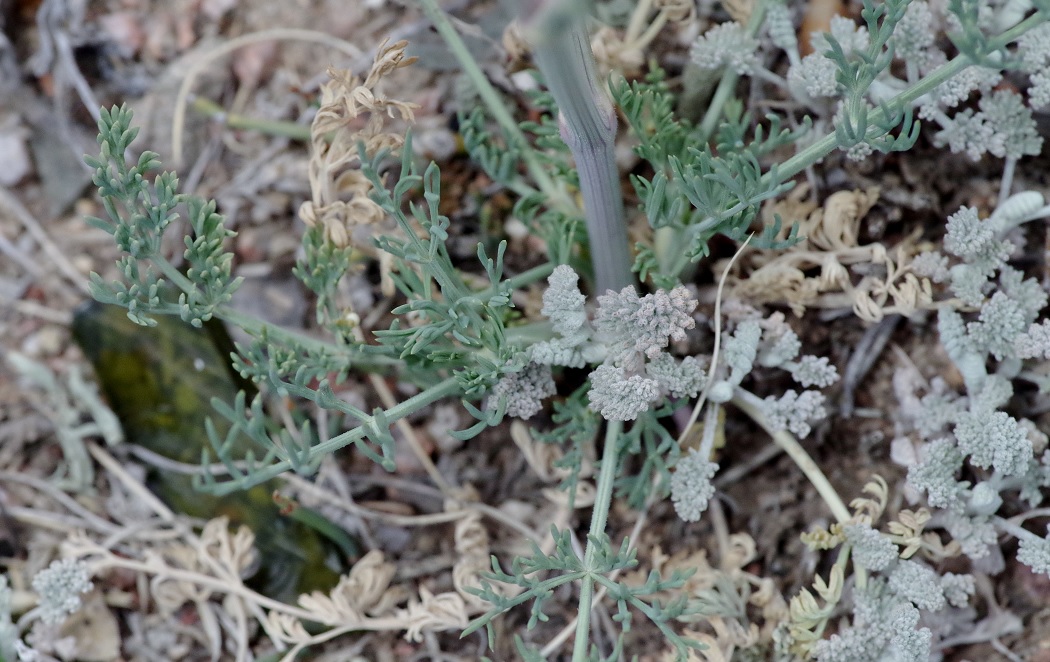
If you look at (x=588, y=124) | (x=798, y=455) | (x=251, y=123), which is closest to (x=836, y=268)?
(x=798, y=455)

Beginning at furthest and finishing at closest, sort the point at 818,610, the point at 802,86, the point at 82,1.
A: 1. the point at 82,1
2. the point at 802,86
3. the point at 818,610

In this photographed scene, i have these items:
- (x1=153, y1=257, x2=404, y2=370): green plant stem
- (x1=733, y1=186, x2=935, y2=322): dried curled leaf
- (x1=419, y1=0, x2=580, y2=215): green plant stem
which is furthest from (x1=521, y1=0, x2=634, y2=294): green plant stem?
(x1=153, y1=257, x2=404, y2=370): green plant stem

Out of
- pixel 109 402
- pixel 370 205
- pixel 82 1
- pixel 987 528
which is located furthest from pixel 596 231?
pixel 82 1

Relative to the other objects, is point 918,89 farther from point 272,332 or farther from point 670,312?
point 272,332

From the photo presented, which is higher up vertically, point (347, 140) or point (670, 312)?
point (347, 140)

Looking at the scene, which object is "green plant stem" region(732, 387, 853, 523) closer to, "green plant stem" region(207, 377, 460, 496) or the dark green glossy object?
"green plant stem" region(207, 377, 460, 496)

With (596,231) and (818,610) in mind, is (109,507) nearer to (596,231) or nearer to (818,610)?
(596,231)

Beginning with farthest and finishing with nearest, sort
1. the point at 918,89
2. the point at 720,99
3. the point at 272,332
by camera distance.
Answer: the point at 720,99 → the point at 272,332 → the point at 918,89
